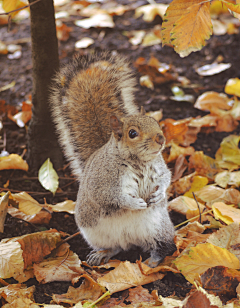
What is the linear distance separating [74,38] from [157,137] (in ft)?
7.29

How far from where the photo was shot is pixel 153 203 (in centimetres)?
152

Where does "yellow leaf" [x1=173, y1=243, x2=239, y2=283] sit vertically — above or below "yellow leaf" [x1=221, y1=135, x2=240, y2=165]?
above

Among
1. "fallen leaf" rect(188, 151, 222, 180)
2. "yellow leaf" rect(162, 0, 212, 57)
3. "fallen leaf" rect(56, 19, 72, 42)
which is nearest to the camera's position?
"yellow leaf" rect(162, 0, 212, 57)

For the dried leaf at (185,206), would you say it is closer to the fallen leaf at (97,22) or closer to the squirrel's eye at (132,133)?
the squirrel's eye at (132,133)

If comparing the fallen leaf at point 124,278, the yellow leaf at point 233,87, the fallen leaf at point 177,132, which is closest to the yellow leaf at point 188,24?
the fallen leaf at point 124,278

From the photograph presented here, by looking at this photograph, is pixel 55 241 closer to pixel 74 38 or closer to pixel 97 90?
pixel 97 90

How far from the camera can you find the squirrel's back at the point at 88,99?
189cm

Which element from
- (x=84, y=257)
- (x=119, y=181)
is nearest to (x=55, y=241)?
(x=84, y=257)

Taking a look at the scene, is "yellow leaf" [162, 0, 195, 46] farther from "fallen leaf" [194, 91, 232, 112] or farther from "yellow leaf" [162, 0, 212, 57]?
"fallen leaf" [194, 91, 232, 112]

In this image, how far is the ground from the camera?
1743 mm

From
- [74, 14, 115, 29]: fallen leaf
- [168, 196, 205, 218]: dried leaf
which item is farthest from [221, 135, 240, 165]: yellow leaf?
[74, 14, 115, 29]: fallen leaf

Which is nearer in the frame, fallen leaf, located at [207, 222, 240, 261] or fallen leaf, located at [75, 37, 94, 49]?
fallen leaf, located at [207, 222, 240, 261]

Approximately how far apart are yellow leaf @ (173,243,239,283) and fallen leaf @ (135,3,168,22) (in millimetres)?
2792

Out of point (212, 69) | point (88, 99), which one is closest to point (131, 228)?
point (88, 99)
